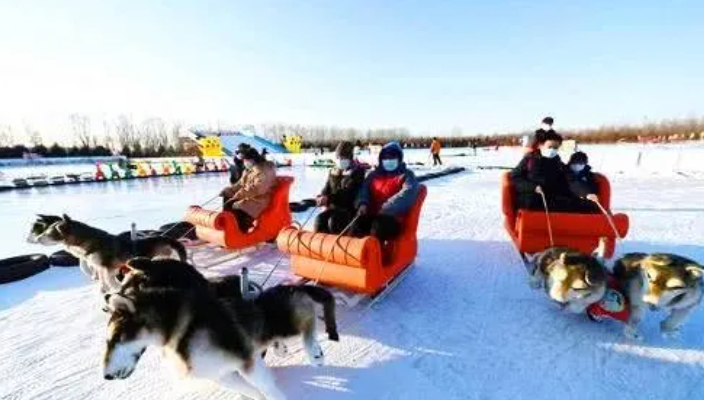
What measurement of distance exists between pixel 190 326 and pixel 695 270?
2.80 meters

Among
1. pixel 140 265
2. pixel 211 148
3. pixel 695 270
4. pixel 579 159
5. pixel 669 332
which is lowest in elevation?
pixel 211 148

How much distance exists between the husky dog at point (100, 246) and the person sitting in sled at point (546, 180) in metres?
3.64

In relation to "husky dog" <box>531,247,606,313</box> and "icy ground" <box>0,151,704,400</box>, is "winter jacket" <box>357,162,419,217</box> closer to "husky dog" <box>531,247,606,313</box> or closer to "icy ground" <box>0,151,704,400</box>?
"icy ground" <box>0,151,704,400</box>

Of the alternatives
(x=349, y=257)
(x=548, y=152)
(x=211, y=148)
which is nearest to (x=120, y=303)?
(x=349, y=257)

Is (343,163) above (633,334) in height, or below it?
above

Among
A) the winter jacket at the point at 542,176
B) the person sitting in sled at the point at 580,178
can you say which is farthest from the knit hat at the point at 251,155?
the person sitting in sled at the point at 580,178

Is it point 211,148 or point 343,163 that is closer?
point 343,163

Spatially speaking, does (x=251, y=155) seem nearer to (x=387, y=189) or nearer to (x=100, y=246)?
(x=387, y=189)

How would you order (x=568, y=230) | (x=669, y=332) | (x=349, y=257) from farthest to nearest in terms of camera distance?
1. (x=568, y=230)
2. (x=349, y=257)
3. (x=669, y=332)

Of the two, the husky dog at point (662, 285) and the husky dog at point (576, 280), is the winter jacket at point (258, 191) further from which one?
the husky dog at point (662, 285)

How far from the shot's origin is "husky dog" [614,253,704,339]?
2.55 m

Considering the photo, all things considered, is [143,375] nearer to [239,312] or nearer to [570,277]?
[239,312]

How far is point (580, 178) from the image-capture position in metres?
4.82

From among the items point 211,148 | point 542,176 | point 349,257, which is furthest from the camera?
point 211,148
